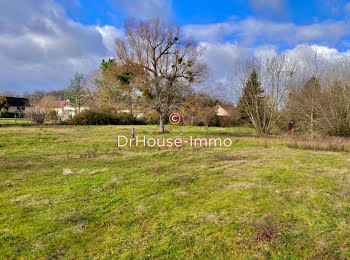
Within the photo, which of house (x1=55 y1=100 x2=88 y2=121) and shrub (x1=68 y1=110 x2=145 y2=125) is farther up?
house (x1=55 y1=100 x2=88 y2=121)

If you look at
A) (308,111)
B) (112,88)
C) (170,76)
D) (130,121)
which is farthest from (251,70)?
(130,121)

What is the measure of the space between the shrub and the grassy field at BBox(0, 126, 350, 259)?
67.3 ft

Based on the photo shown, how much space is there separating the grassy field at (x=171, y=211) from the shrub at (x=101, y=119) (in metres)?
20.5

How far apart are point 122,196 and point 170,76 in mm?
14272

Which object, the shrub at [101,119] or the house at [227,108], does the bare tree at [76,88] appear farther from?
the house at [227,108]

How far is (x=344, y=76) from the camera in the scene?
1658 centimetres

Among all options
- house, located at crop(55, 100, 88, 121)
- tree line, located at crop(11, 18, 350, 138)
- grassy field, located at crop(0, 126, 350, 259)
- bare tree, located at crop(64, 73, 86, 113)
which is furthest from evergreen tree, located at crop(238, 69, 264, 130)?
bare tree, located at crop(64, 73, 86, 113)

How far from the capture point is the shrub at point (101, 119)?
28.1 meters

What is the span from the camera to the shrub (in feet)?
92.1

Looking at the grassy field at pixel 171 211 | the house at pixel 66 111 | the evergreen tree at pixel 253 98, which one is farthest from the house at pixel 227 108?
the grassy field at pixel 171 211

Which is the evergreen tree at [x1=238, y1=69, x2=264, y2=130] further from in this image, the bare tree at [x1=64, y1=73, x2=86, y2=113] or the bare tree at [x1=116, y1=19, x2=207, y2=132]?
the bare tree at [x1=64, y1=73, x2=86, y2=113]

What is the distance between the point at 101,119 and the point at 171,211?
2688cm

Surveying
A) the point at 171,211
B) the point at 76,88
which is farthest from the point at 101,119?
the point at 171,211

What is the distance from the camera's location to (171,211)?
445cm
